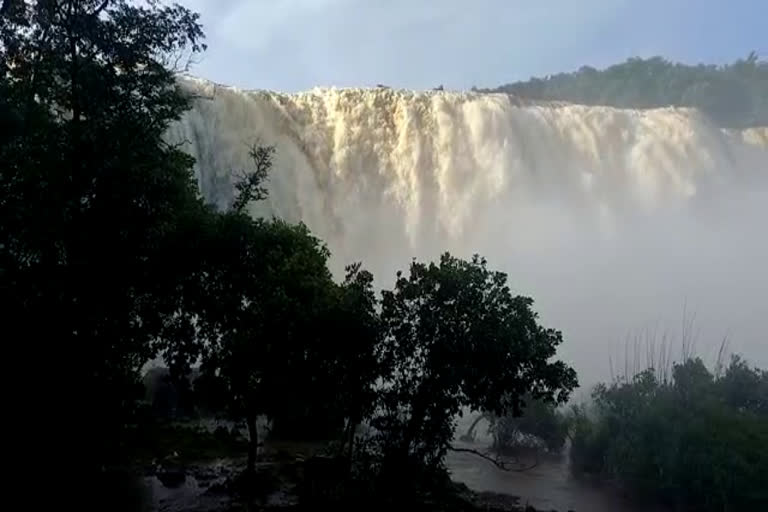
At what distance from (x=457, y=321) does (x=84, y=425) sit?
652cm

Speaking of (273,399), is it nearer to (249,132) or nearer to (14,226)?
(14,226)

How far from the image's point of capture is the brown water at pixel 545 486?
20.5m

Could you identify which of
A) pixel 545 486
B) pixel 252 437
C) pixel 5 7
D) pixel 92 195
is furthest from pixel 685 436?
pixel 5 7

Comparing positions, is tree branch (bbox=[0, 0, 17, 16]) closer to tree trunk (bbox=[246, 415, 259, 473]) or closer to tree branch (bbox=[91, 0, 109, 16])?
tree branch (bbox=[91, 0, 109, 16])

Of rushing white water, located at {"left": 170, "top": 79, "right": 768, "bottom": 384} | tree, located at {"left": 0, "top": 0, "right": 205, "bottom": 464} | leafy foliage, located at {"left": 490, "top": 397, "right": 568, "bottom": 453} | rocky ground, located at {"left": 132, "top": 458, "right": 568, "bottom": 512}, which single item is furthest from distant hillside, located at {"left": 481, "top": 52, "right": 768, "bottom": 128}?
tree, located at {"left": 0, "top": 0, "right": 205, "bottom": 464}

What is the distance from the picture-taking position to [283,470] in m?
18.0

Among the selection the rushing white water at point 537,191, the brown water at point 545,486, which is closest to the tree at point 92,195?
the brown water at point 545,486

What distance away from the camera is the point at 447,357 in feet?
44.0

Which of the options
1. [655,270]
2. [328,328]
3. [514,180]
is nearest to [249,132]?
[514,180]

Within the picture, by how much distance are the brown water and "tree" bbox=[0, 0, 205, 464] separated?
10751mm

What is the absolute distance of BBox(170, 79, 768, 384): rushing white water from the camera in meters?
36.8

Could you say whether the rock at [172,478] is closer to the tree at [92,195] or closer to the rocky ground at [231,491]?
the rocky ground at [231,491]

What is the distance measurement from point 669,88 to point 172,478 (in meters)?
72.6

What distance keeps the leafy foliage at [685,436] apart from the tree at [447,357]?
320 inches
